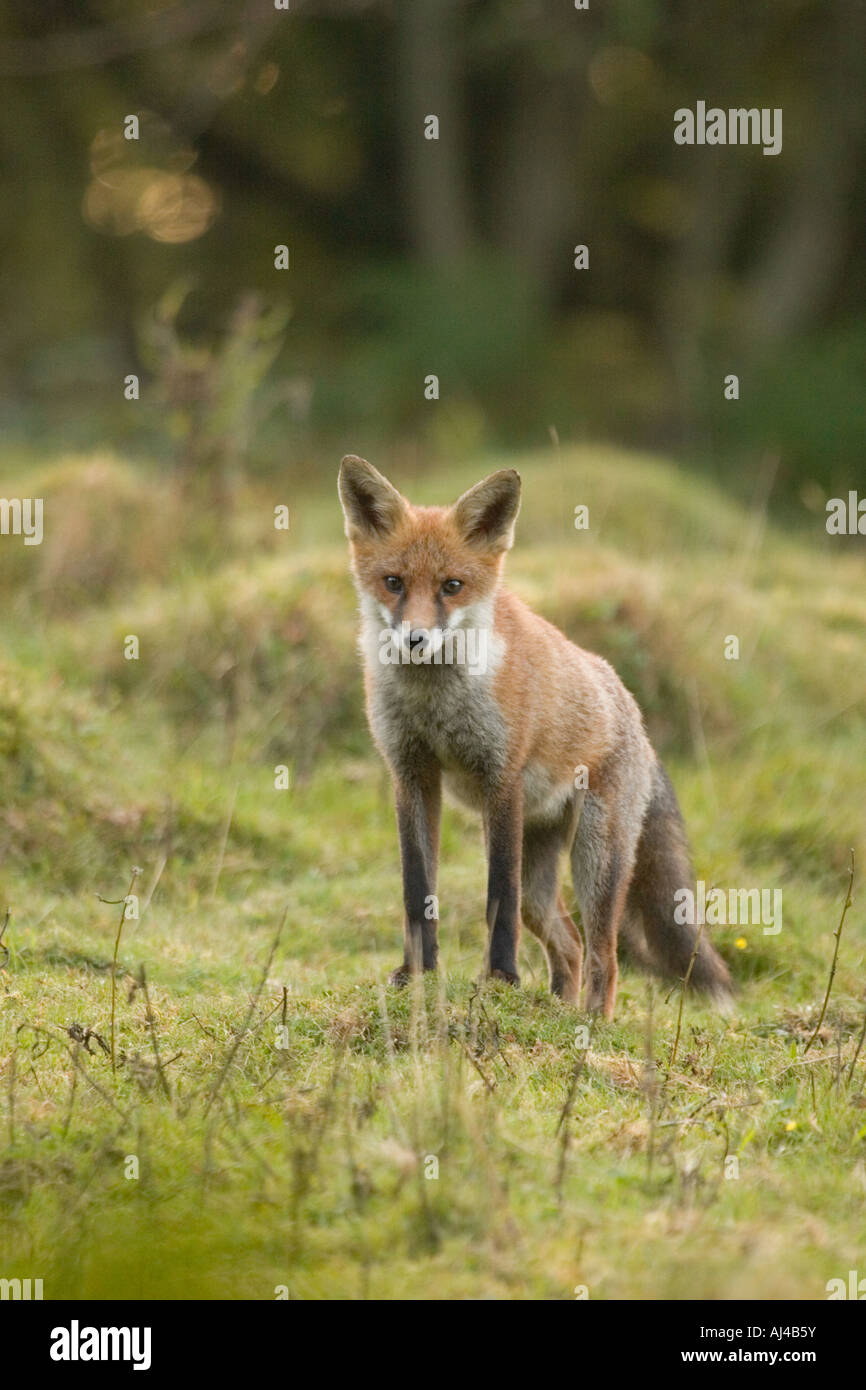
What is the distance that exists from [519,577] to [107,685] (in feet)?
8.95

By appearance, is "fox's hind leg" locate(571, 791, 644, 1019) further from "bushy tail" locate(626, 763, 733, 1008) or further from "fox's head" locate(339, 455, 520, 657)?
"fox's head" locate(339, 455, 520, 657)

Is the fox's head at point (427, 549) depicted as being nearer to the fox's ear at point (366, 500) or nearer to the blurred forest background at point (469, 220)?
the fox's ear at point (366, 500)

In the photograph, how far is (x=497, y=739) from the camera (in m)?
5.26

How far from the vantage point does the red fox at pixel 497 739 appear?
5254 mm

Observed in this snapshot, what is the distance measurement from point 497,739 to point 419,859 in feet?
1.66

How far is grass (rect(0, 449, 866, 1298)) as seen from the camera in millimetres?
3652

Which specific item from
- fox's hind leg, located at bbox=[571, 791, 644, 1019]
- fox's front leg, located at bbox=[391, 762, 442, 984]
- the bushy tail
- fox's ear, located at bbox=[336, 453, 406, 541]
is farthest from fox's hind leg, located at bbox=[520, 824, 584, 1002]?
fox's ear, located at bbox=[336, 453, 406, 541]

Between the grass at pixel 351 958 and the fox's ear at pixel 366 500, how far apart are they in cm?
165

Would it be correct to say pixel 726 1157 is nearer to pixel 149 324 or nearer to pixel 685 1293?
pixel 685 1293

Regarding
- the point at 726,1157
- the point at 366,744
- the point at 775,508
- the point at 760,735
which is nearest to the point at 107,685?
the point at 366,744

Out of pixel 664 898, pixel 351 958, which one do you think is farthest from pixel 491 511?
pixel 351 958

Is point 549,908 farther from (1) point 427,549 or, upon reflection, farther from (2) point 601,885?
(1) point 427,549

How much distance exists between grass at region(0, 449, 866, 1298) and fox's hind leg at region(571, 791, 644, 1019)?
208mm

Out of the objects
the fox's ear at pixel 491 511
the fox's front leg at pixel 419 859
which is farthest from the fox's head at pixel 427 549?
the fox's front leg at pixel 419 859
